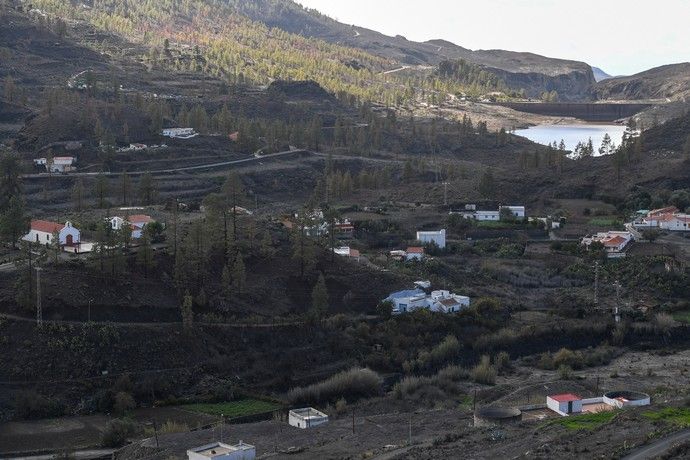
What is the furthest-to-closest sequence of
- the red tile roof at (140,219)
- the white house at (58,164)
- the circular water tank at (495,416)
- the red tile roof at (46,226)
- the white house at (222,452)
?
the white house at (58,164), the red tile roof at (140,219), the red tile roof at (46,226), the circular water tank at (495,416), the white house at (222,452)

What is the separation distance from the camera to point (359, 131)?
96.1 metres

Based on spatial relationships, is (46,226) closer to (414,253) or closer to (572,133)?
(414,253)

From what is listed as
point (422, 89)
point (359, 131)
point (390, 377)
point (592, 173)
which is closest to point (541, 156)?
point (592, 173)

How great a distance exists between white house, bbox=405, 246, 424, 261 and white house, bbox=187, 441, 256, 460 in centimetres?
2518

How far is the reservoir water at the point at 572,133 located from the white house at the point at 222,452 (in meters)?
93.3

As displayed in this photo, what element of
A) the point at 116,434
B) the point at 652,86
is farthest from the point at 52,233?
the point at 652,86

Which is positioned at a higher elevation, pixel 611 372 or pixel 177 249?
pixel 177 249

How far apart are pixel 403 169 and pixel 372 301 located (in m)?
38.7

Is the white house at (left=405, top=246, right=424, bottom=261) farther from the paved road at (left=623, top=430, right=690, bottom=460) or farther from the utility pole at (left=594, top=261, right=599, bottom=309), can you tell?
the paved road at (left=623, top=430, right=690, bottom=460)

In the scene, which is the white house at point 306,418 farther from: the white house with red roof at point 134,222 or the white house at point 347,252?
the white house at point 347,252

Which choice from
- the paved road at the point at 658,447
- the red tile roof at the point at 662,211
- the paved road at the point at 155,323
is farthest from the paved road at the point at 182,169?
the paved road at the point at 658,447

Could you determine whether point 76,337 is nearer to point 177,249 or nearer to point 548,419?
point 177,249

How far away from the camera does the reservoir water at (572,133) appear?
122m

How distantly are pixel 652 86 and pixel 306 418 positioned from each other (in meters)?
147
